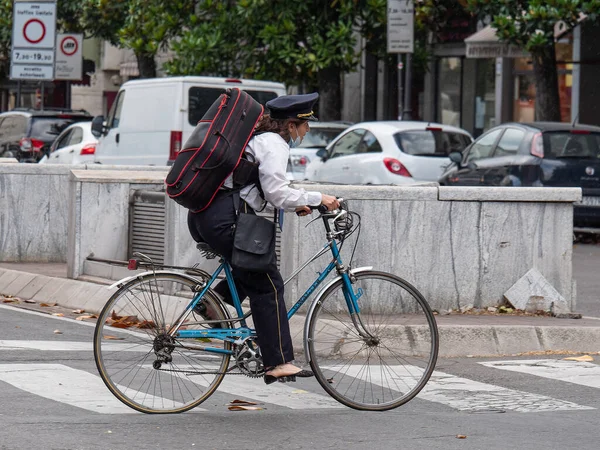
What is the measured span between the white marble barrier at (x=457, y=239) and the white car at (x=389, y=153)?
9.20m

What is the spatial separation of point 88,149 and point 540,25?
8139mm

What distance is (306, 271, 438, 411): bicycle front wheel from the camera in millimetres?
6949

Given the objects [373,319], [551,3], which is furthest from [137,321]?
[551,3]

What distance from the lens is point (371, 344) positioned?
721 centimetres

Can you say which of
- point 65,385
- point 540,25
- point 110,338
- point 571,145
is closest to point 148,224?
point 65,385

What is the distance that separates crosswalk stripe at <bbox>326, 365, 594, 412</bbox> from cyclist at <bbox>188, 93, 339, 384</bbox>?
1.44ft

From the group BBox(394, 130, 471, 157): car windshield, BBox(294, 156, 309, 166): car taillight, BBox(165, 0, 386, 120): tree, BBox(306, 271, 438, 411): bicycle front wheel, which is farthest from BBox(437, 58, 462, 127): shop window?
BBox(306, 271, 438, 411): bicycle front wheel

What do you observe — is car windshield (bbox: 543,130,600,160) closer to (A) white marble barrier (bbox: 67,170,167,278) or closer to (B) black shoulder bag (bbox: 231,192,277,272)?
(A) white marble barrier (bbox: 67,170,167,278)

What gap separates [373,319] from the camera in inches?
279

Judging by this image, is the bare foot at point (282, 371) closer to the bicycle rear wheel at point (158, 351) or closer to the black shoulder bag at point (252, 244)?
the bicycle rear wheel at point (158, 351)

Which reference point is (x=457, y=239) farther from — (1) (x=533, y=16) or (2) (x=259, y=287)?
(1) (x=533, y=16)

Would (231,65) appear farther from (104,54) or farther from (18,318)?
(104,54)

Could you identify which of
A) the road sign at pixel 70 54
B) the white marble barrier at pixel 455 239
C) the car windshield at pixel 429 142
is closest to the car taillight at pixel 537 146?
the car windshield at pixel 429 142

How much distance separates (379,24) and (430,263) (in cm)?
1798
